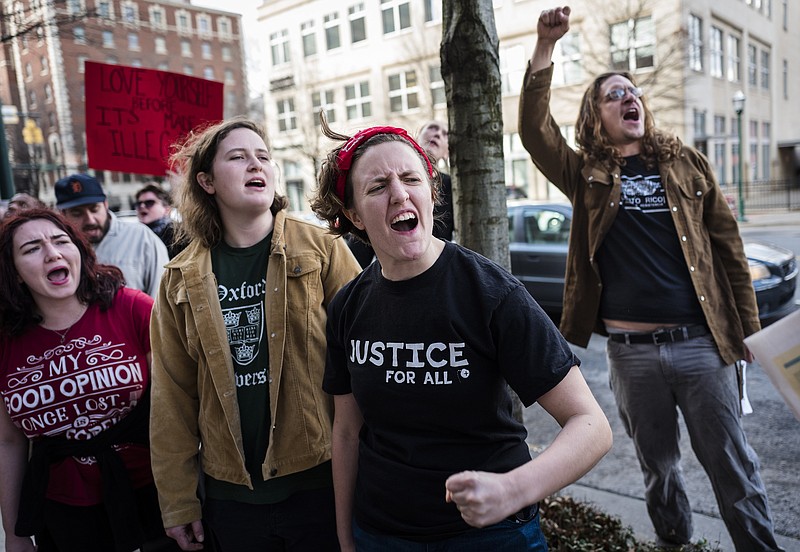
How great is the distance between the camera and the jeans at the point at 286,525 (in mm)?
2074

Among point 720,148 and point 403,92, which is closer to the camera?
point 720,148

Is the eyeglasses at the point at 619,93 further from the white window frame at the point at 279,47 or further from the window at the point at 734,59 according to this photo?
the white window frame at the point at 279,47

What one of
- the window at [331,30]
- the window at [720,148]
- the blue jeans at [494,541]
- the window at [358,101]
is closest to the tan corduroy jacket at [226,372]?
the blue jeans at [494,541]

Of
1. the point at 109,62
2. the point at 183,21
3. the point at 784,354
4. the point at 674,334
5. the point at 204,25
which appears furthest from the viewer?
the point at 204,25

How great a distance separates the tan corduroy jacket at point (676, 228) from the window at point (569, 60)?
75.2ft

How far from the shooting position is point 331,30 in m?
34.2

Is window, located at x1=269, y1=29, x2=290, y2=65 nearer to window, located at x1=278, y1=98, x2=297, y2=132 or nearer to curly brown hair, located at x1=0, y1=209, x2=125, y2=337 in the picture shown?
window, located at x1=278, y1=98, x2=297, y2=132

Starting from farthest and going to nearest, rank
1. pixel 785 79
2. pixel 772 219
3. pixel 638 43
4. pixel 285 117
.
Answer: pixel 785 79 → pixel 285 117 → pixel 638 43 → pixel 772 219

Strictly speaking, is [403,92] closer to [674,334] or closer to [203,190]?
[674,334]

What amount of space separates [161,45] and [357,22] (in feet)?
115

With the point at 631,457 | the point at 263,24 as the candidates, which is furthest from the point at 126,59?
the point at 631,457

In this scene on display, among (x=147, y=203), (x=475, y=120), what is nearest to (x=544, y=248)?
(x=147, y=203)

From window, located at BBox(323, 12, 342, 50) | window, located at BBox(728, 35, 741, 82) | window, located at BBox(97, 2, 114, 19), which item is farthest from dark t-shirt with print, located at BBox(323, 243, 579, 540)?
window, located at BBox(323, 12, 342, 50)

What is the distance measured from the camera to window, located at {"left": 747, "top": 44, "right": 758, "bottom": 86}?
31.7 m
